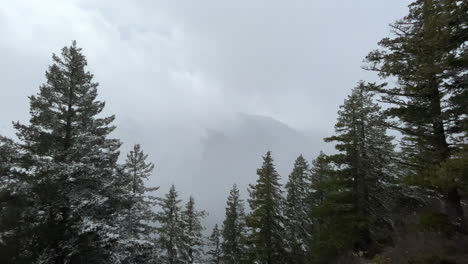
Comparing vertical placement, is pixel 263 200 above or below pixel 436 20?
below

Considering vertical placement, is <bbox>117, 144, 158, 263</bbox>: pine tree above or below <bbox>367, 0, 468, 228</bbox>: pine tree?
below

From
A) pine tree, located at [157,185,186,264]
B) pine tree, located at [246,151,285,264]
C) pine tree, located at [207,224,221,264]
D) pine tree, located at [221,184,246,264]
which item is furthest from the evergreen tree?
pine tree, located at [207,224,221,264]

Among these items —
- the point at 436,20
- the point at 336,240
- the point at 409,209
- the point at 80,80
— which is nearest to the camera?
the point at 436,20

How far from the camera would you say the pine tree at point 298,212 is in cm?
2453

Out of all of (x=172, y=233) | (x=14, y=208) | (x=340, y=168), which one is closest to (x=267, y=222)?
(x=340, y=168)

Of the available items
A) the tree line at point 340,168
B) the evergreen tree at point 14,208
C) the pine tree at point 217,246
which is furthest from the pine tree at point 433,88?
the pine tree at point 217,246

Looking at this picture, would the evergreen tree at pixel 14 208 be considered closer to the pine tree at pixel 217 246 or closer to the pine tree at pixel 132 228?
the pine tree at pixel 132 228

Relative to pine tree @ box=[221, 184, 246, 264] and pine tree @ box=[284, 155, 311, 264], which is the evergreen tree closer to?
pine tree @ box=[284, 155, 311, 264]

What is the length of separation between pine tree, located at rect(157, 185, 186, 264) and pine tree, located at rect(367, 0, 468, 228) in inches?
880

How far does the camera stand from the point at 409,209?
2069 centimetres

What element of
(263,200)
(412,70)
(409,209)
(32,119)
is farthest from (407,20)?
(32,119)

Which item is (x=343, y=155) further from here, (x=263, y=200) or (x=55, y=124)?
(x=55, y=124)

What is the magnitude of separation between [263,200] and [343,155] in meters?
7.86

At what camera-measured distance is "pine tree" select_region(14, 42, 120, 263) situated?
41.7ft
